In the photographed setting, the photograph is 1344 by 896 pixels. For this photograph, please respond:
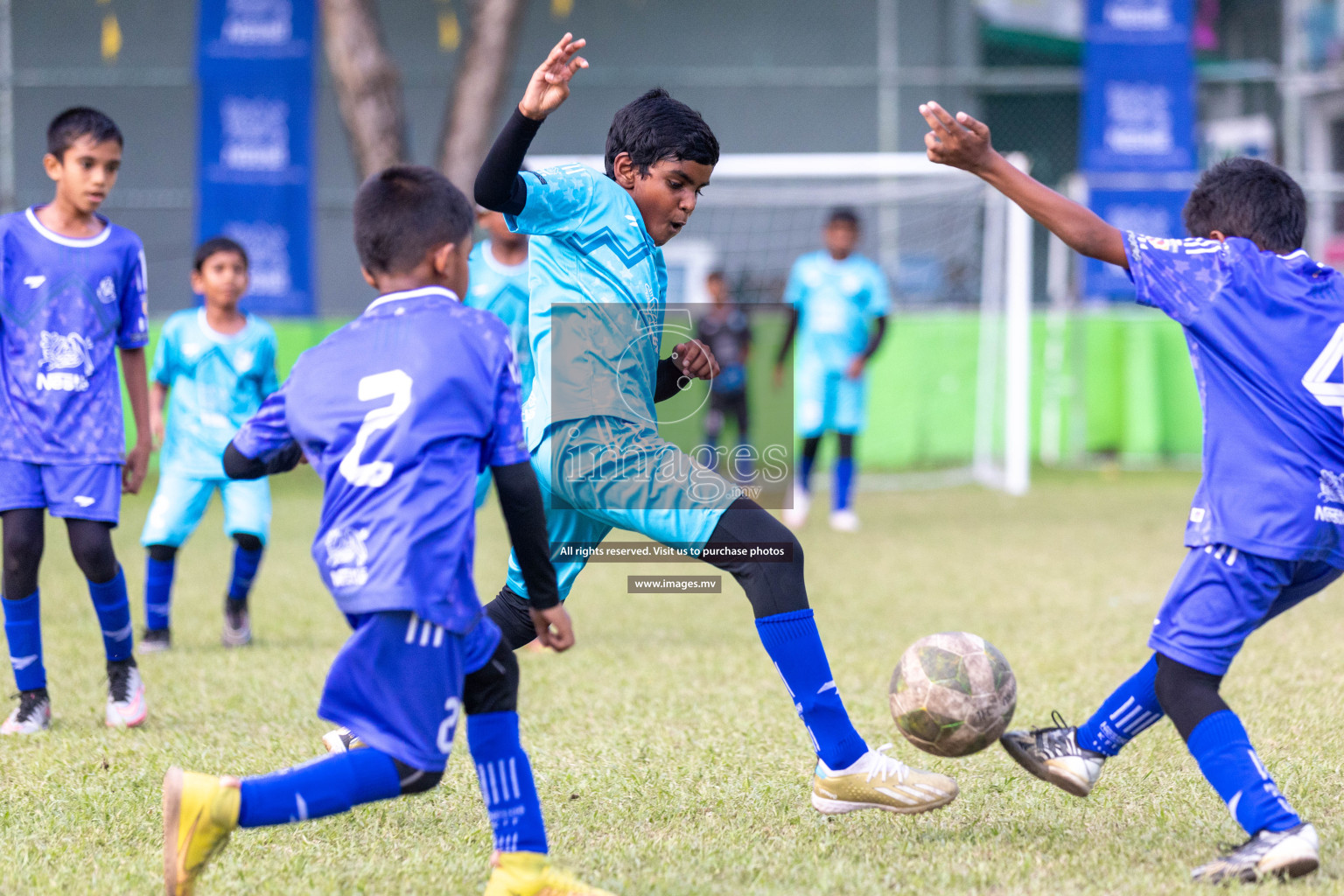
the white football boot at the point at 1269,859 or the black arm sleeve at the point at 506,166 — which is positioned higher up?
the black arm sleeve at the point at 506,166

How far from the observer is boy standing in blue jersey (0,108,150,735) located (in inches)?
162

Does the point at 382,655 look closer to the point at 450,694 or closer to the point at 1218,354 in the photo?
the point at 450,694

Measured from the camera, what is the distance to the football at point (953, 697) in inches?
119

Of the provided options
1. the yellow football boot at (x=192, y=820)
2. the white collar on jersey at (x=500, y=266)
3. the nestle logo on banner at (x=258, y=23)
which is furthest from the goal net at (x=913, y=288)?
the yellow football boot at (x=192, y=820)

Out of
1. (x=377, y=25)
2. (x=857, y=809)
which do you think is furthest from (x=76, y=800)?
(x=377, y=25)

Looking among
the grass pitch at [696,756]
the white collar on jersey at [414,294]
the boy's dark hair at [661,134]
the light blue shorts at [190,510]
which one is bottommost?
the grass pitch at [696,756]

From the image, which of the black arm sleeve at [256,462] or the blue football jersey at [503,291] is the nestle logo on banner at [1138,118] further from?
the black arm sleeve at [256,462]

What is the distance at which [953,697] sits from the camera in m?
3.04

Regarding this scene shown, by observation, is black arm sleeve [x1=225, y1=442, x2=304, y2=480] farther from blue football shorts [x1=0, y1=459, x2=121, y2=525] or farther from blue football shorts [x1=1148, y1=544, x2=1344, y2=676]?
blue football shorts [x1=0, y1=459, x2=121, y2=525]

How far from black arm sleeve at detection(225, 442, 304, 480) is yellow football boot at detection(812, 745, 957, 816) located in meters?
1.38

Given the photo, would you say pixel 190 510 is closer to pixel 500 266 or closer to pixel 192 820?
pixel 500 266

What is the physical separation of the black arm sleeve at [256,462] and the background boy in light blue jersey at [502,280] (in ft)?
11.2

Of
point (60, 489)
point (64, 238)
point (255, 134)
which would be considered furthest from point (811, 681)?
point (255, 134)

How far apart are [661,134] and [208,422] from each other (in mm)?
3415
